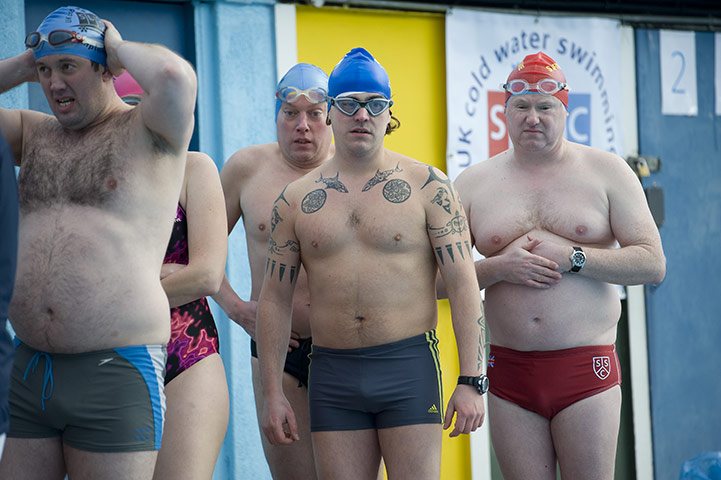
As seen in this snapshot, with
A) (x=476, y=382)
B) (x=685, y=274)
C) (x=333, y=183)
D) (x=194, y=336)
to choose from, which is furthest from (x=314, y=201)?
(x=685, y=274)

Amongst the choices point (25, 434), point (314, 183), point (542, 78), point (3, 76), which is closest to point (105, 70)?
point (3, 76)

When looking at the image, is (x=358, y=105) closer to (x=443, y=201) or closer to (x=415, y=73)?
(x=443, y=201)

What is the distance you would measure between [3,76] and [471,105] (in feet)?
12.6

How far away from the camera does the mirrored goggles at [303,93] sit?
14.0ft

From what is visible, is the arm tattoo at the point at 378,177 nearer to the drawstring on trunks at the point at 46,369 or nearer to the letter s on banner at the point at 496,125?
the drawstring on trunks at the point at 46,369

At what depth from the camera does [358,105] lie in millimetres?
3520

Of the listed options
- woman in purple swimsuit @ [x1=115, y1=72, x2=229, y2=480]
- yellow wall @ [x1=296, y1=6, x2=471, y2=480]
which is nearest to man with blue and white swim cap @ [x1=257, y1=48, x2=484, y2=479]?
woman in purple swimsuit @ [x1=115, y1=72, x2=229, y2=480]

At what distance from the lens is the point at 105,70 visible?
3.06 m

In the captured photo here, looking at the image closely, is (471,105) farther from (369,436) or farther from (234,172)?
(369,436)

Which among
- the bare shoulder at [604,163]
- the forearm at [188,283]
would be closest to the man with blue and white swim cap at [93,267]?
the forearm at [188,283]

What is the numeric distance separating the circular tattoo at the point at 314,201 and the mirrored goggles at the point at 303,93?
794 mm

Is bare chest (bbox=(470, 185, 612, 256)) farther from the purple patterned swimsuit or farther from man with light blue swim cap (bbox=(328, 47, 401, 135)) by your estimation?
the purple patterned swimsuit

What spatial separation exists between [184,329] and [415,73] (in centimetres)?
334

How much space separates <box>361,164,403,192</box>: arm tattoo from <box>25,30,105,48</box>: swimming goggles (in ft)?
3.78
